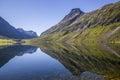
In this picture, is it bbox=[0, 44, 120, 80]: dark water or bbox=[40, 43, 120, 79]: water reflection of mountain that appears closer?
bbox=[0, 44, 120, 80]: dark water

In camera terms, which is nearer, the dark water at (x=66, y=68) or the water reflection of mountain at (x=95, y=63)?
the dark water at (x=66, y=68)

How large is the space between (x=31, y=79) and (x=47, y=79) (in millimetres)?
3688

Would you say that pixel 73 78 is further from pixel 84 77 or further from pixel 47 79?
pixel 47 79

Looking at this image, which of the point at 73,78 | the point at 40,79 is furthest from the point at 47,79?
the point at 73,78

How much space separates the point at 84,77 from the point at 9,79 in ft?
58.3

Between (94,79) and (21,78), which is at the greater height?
(21,78)

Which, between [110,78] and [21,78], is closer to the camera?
[110,78]

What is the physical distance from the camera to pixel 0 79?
5062cm

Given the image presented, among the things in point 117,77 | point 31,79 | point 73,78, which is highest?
point 31,79

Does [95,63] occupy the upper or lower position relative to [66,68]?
upper

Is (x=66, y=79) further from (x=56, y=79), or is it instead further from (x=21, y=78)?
(x=21, y=78)

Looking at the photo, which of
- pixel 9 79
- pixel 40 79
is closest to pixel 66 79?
pixel 40 79

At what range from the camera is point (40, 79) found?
160ft

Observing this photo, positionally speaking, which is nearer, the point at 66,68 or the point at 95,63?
the point at 66,68
